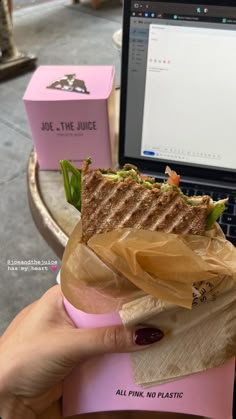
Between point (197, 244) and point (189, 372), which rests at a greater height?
point (197, 244)

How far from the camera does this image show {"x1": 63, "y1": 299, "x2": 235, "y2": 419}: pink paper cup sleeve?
51 centimetres

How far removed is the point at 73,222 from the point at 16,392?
1.01 ft

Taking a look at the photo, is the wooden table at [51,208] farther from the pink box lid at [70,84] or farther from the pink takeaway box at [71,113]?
the pink box lid at [70,84]

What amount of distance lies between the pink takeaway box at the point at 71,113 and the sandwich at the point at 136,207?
0.36 m

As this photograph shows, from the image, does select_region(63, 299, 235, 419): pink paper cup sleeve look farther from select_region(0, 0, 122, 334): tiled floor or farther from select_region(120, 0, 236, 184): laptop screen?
select_region(0, 0, 122, 334): tiled floor

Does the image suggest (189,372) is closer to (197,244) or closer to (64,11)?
(197,244)

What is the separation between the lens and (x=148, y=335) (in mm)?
481

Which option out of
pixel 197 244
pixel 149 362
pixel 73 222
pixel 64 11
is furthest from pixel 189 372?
pixel 64 11

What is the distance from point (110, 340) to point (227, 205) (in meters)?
0.37

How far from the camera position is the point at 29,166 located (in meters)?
0.91

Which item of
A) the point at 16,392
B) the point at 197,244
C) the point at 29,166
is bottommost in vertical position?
the point at 16,392

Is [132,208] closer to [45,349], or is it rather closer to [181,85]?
[45,349]

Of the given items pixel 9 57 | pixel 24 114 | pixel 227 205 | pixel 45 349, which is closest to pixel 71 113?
pixel 227 205

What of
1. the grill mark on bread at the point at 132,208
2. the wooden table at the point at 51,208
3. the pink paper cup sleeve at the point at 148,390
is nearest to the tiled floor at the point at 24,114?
the wooden table at the point at 51,208
